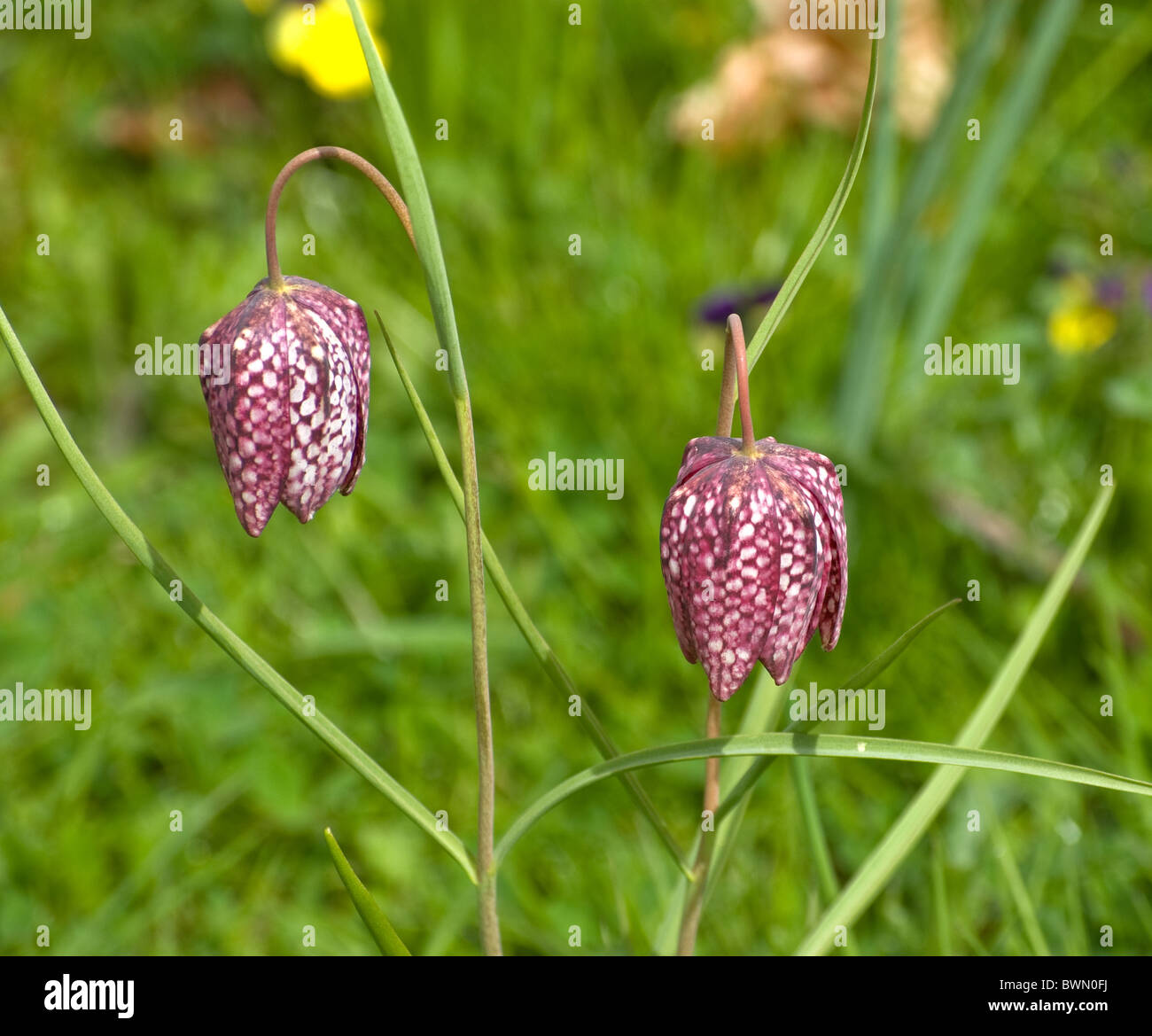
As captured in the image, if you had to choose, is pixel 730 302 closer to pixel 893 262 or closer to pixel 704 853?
pixel 893 262

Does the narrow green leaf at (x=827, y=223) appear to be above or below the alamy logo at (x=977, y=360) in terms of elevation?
below

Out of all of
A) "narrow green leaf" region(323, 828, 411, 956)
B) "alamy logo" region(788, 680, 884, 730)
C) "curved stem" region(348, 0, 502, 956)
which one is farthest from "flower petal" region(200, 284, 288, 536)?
"alamy logo" region(788, 680, 884, 730)

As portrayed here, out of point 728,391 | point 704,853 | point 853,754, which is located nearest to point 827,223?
point 728,391

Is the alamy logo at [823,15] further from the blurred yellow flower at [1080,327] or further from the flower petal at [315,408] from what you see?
the flower petal at [315,408]

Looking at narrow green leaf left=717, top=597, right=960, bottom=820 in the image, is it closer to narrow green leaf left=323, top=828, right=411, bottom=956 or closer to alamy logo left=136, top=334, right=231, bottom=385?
narrow green leaf left=323, top=828, right=411, bottom=956

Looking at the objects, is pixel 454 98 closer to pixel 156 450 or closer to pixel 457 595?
pixel 156 450

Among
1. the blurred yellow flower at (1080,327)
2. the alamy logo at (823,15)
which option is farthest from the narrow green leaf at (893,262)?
the alamy logo at (823,15)
